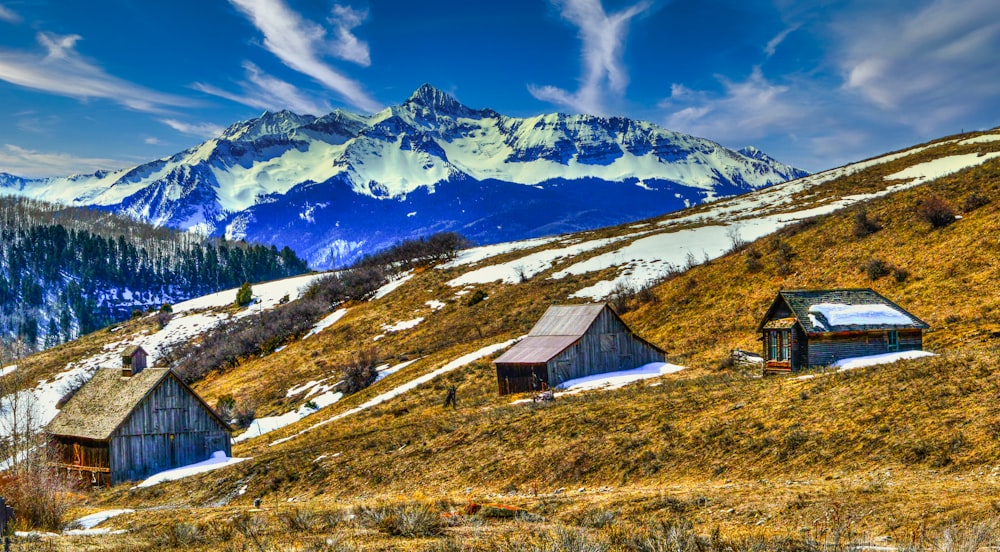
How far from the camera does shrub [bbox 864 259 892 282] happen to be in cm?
4400

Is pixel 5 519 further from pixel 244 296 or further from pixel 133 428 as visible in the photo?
pixel 244 296

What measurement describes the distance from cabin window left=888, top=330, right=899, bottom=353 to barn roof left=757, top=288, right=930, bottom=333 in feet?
1.00

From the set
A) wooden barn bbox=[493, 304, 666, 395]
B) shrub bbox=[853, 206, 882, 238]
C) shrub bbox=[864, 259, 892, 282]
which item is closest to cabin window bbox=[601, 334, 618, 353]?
wooden barn bbox=[493, 304, 666, 395]

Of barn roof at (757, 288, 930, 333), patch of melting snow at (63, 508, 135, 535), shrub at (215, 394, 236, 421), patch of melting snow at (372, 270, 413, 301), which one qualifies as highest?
patch of melting snow at (372, 270, 413, 301)

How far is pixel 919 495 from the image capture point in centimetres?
1222

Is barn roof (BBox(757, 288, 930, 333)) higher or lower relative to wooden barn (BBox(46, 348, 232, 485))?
higher

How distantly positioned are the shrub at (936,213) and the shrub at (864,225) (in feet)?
11.0

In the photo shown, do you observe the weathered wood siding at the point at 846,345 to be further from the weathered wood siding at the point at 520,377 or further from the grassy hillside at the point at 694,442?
the weathered wood siding at the point at 520,377

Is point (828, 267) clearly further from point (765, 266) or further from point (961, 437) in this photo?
point (961, 437)

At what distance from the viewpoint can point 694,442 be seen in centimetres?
2122

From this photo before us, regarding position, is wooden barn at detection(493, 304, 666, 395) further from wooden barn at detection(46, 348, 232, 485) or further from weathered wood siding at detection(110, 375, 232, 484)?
wooden barn at detection(46, 348, 232, 485)

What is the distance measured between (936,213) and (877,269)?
7749mm

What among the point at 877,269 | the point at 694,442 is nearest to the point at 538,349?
the point at 877,269

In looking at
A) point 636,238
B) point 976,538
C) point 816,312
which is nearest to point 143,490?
point 816,312
